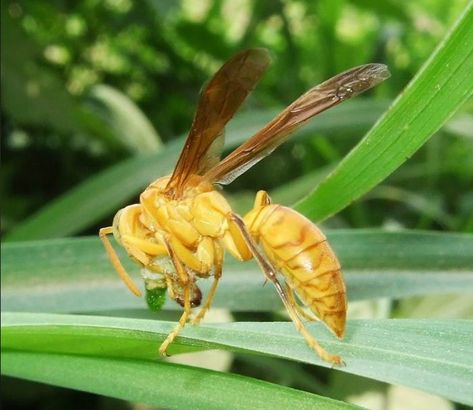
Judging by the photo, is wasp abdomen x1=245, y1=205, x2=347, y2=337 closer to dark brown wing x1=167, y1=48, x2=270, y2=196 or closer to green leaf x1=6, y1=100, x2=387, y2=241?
dark brown wing x1=167, y1=48, x2=270, y2=196

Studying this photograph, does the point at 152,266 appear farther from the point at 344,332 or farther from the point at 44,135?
the point at 44,135

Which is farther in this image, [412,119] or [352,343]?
[412,119]

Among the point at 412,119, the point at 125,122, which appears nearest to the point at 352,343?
the point at 412,119

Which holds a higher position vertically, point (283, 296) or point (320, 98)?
point (320, 98)

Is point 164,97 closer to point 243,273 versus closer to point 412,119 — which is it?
point 243,273

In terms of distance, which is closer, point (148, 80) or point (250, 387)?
point (250, 387)

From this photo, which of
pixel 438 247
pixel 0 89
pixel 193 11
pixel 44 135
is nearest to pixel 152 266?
pixel 438 247

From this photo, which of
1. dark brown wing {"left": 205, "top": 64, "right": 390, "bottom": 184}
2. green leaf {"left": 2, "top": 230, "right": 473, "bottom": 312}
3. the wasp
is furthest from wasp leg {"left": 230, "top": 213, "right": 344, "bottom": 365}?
green leaf {"left": 2, "top": 230, "right": 473, "bottom": 312}
